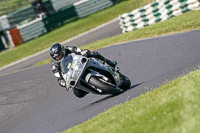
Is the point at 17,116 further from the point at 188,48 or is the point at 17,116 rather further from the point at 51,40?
the point at 51,40

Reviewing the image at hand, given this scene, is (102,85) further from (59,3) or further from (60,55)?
(59,3)

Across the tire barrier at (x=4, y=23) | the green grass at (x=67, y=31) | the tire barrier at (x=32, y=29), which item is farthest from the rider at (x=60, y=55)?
the tire barrier at (x=4, y=23)

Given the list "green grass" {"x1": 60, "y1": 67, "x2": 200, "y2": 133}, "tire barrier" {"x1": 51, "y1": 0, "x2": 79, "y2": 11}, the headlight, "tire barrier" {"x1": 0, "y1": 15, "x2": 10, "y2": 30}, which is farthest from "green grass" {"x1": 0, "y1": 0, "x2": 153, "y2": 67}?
"green grass" {"x1": 60, "y1": 67, "x2": 200, "y2": 133}

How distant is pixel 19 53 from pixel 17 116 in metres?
16.2

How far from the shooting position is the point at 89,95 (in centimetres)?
1006

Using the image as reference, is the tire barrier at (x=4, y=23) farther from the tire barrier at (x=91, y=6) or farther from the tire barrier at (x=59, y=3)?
the tire barrier at (x=91, y=6)

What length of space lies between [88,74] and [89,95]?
241 cm

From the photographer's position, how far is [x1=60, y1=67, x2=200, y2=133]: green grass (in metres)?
4.31

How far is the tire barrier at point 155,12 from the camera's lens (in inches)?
640

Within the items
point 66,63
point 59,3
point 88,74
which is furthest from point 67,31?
point 88,74

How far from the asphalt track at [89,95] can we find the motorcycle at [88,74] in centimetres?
35

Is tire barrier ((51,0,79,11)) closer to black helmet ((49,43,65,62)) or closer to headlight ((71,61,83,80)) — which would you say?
black helmet ((49,43,65,62))

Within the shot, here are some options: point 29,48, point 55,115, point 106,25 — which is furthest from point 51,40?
point 55,115

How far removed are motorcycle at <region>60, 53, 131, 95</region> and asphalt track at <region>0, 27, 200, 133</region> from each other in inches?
13.7
